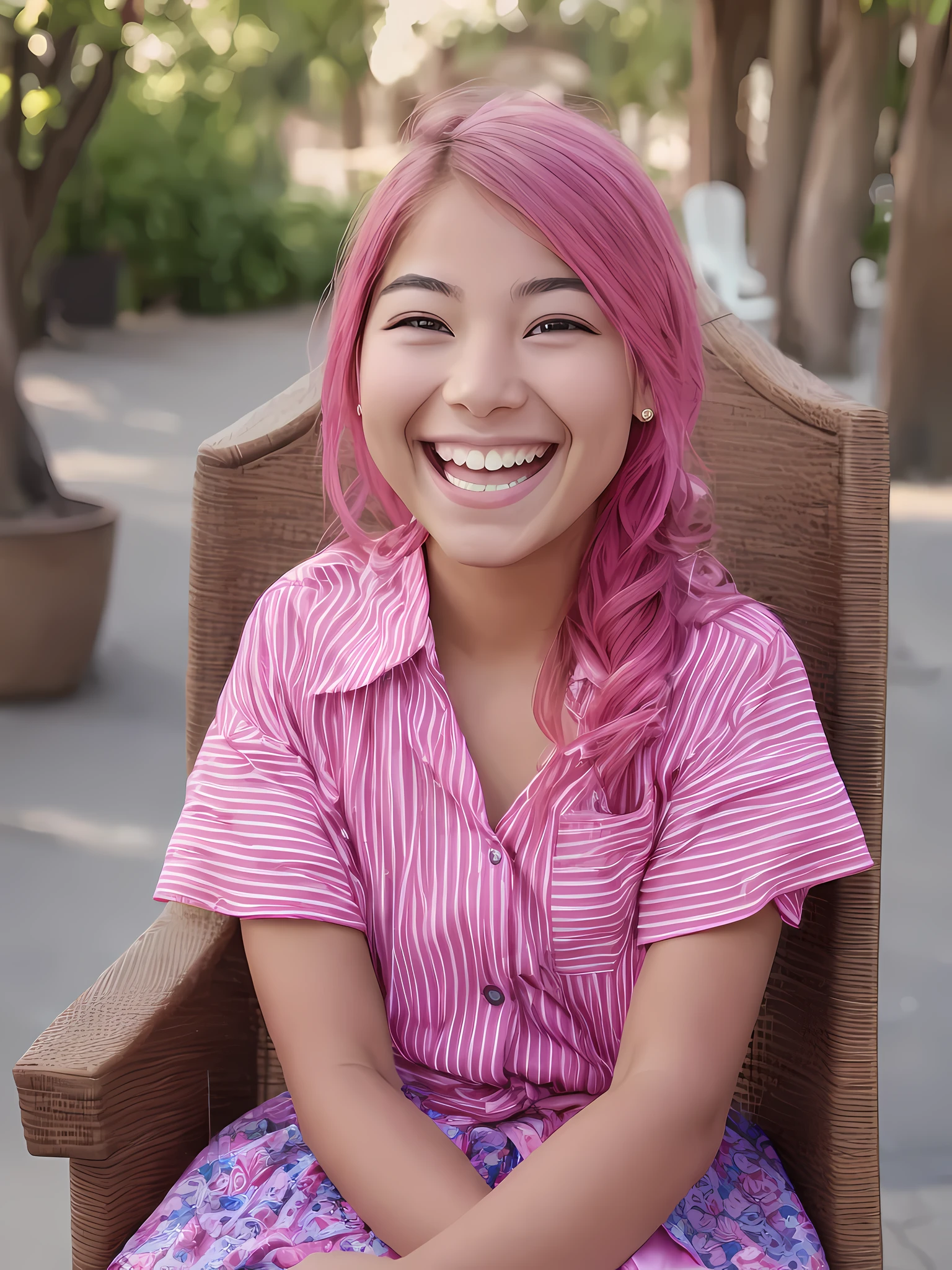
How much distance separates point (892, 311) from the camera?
20.5 ft

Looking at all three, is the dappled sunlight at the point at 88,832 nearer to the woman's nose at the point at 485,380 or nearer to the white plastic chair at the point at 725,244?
the woman's nose at the point at 485,380

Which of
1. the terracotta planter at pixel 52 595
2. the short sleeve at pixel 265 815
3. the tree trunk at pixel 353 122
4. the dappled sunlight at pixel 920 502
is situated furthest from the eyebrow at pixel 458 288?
the tree trunk at pixel 353 122

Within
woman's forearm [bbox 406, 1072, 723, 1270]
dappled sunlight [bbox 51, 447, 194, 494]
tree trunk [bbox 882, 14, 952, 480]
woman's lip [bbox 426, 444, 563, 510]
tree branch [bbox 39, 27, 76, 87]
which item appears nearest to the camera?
woman's forearm [bbox 406, 1072, 723, 1270]

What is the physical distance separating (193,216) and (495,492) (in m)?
12.0

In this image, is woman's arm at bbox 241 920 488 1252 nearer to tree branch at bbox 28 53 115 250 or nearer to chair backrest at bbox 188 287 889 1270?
chair backrest at bbox 188 287 889 1270

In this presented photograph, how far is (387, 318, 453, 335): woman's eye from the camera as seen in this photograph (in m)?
1.20

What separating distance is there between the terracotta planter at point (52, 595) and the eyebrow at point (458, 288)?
9.34 ft

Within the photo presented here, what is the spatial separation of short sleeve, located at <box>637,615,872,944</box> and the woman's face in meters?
0.21

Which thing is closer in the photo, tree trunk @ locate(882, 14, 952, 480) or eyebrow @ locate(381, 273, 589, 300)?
eyebrow @ locate(381, 273, 589, 300)

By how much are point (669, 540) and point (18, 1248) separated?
1.51m

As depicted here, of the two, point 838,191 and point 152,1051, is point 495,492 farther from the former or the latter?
point 838,191

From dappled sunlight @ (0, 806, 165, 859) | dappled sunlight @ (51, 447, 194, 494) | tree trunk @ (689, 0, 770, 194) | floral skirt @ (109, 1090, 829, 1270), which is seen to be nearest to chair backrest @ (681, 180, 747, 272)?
tree trunk @ (689, 0, 770, 194)

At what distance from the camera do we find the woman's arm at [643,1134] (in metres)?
1.09

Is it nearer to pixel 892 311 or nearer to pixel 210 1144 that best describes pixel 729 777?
pixel 210 1144
